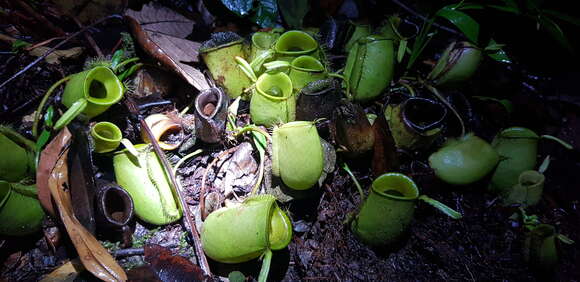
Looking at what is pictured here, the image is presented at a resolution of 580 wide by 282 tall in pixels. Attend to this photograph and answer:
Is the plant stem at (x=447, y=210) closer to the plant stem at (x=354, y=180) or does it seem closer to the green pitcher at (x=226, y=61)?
the plant stem at (x=354, y=180)

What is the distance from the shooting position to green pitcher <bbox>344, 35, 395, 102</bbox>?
99.8 inches

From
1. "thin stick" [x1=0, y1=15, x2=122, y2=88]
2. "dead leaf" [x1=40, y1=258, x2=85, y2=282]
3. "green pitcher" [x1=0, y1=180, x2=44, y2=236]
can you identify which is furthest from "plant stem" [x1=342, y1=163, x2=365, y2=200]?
"thin stick" [x1=0, y1=15, x2=122, y2=88]

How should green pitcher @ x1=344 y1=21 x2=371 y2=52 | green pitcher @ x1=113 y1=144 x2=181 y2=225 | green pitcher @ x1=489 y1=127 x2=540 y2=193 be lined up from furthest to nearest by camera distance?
green pitcher @ x1=344 y1=21 x2=371 y2=52 < green pitcher @ x1=489 y1=127 x2=540 y2=193 < green pitcher @ x1=113 y1=144 x2=181 y2=225

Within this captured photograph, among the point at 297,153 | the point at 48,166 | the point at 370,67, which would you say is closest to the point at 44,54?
the point at 48,166

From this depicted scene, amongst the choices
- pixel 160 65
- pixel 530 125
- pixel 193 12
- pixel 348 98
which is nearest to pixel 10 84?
pixel 160 65

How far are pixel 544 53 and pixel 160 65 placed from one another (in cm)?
371

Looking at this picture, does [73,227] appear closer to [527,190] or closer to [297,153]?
[297,153]

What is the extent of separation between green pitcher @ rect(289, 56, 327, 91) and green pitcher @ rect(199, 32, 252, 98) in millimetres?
388

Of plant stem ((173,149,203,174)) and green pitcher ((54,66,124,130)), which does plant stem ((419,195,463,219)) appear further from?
green pitcher ((54,66,124,130))

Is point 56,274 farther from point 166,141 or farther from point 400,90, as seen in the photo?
point 400,90

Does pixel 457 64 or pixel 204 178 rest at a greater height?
pixel 457 64

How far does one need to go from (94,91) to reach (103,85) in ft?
0.29

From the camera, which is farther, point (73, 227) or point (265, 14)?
point (265, 14)

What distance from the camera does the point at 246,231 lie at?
188 centimetres
